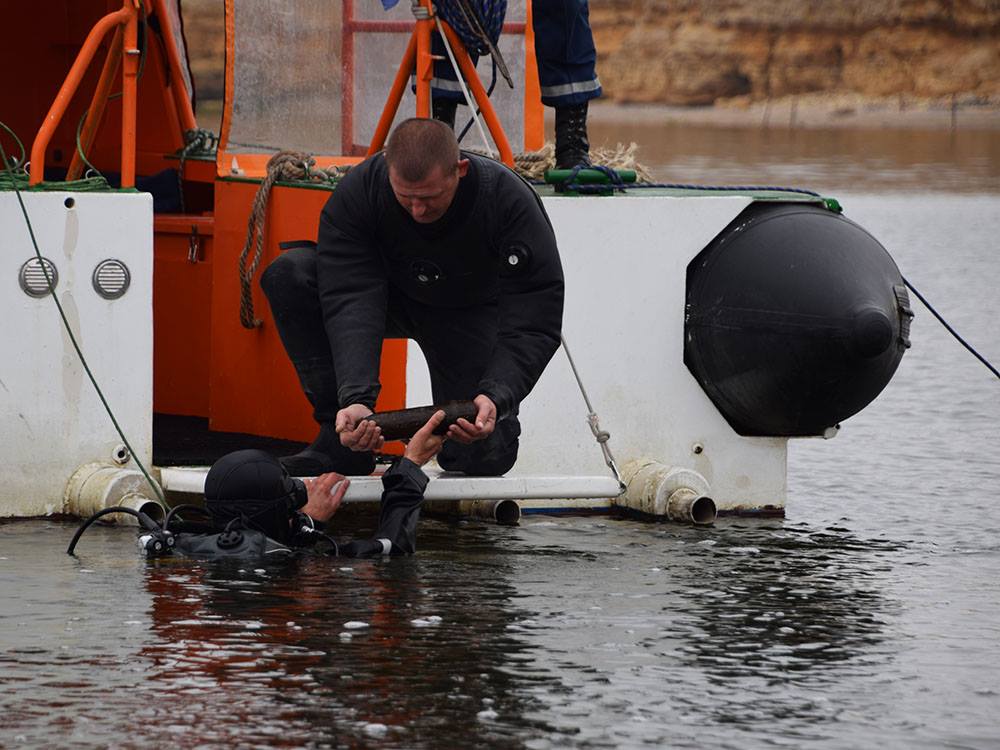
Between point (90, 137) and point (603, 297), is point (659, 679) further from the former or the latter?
point (90, 137)

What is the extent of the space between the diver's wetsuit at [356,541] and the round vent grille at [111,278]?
118cm

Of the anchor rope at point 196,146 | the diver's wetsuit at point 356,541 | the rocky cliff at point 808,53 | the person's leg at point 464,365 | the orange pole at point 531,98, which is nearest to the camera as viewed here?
the diver's wetsuit at point 356,541

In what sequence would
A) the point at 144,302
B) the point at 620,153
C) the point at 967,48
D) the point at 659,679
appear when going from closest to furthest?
the point at 659,679, the point at 144,302, the point at 620,153, the point at 967,48

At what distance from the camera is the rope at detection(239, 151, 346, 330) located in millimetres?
9055

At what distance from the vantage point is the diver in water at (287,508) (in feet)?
24.7

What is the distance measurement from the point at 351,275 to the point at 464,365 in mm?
622

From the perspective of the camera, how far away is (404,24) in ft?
33.5

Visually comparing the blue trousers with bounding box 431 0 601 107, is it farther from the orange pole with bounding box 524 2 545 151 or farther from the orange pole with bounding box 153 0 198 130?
the orange pole with bounding box 153 0 198 130

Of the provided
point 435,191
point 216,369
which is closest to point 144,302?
point 216,369

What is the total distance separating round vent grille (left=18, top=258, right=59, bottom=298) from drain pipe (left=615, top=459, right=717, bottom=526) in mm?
2371

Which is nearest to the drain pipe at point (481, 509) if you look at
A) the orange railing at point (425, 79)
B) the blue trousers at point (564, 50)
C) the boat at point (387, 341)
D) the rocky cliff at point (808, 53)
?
the boat at point (387, 341)

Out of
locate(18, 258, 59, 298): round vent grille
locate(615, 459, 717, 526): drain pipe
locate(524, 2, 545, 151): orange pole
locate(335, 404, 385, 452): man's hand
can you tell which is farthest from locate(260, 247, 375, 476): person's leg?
locate(524, 2, 545, 151): orange pole

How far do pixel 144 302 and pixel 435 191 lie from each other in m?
1.60

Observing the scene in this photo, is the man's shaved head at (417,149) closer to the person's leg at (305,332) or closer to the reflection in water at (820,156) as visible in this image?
the person's leg at (305,332)
